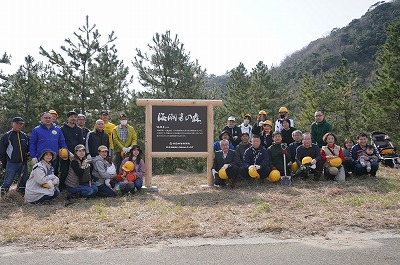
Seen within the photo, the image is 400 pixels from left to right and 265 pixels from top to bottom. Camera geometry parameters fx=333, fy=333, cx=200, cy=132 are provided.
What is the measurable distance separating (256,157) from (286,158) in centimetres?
81

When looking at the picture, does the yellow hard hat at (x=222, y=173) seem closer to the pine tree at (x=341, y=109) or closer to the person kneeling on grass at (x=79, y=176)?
the person kneeling on grass at (x=79, y=176)

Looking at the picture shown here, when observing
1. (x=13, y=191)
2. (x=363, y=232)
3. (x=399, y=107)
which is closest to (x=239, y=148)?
(x=363, y=232)

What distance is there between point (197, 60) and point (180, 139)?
8.65m

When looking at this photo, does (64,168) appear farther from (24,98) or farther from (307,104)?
(307,104)

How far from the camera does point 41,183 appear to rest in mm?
6633

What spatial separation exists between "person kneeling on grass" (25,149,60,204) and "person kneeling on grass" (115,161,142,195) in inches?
54.9

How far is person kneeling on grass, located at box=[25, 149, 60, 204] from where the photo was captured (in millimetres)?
6613

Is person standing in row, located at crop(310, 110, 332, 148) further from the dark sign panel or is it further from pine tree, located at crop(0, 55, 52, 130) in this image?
pine tree, located at crop(0, 55, 52, 130)

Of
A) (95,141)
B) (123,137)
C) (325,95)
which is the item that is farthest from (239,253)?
(325,95)

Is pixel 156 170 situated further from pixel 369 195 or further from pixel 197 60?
Answer: pixel 369 195

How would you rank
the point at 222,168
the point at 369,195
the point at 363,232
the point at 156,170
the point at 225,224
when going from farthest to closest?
the point at 156,170
the point at 222,168
the point at 369,195
the point at 225,224
the point at 363,232

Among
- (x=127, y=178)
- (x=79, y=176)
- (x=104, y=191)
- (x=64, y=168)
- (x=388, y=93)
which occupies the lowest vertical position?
(x=104, y=191)

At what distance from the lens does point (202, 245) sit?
13.9ft

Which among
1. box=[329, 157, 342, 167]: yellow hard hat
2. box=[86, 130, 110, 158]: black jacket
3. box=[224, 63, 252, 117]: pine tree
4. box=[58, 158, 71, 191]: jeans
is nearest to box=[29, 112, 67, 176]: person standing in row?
box=[58, 158, 71, 191]: jeans
